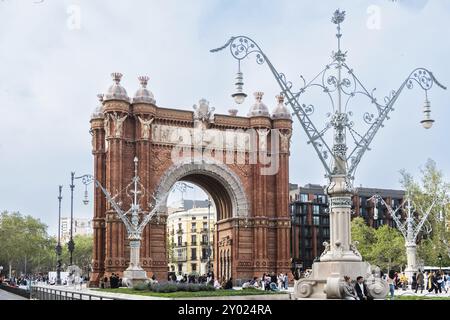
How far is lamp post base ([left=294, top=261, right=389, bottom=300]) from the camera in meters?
19.4

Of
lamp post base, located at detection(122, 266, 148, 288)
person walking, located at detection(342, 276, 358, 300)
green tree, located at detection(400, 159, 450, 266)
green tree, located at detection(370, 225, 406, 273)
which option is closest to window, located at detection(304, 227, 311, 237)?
green tree, located at detection(370, 225, 406, 273)

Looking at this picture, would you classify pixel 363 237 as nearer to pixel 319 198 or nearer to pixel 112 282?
pixel 319 198

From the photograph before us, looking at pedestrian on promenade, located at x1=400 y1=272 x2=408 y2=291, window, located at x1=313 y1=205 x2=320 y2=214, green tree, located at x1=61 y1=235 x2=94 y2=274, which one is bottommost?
green tree, located at x1=61 y1=235 x2=94 y2=274

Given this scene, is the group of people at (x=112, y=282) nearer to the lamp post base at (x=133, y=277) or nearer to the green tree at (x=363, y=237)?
the lamp post base at (x=133, y=277)

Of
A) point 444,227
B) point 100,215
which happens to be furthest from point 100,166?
point 444,227

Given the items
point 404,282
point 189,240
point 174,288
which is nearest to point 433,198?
point 404,282

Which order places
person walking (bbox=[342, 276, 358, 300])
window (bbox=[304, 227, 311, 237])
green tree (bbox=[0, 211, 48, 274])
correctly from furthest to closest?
1. window (bbox=[304, 227, 311, 237])
2. green tree (bbox=[0, 211, 48, 274])
3. person walking (bbox=[342, 276, 358, 300])

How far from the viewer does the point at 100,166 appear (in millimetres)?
57125

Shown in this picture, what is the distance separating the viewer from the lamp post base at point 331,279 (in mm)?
19391

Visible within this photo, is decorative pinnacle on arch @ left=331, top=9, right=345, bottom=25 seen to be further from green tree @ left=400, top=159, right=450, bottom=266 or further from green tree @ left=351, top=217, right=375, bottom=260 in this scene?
green tree @ left=351, top=217, right=375, bottom=260

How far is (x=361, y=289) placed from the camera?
1906cm

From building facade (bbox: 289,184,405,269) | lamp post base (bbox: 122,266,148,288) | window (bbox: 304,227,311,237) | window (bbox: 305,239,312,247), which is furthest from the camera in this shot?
window (bbox: 304,227,311,237)

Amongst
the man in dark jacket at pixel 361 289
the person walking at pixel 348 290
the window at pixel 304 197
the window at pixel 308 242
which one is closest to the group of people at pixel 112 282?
the man in dark jacket at pixel 361 289

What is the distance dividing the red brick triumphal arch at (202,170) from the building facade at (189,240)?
201 ft
